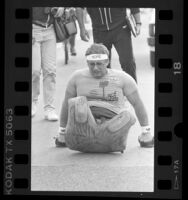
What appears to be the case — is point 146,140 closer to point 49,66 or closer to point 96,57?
point 96,57

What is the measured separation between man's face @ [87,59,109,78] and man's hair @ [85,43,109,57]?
0.24 feet

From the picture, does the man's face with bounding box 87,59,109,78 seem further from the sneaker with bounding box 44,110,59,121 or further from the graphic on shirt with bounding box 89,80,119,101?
the sneaker with bounding box 44,110,59,121

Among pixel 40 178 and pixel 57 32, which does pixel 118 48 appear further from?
pixel 40 178

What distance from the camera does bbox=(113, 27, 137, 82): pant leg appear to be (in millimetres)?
7836

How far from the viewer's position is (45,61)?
7.85 m

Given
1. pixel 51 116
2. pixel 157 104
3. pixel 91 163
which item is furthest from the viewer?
pixel 51 116

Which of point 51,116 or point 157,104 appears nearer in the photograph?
point 157,104

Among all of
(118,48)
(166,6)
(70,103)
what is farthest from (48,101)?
(166,6)

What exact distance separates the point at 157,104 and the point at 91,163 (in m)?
0.69

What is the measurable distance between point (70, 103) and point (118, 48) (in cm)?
57

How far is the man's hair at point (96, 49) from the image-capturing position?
307 inches

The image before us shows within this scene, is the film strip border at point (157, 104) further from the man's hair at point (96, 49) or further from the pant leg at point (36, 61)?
the man's hair at point (96, 49)

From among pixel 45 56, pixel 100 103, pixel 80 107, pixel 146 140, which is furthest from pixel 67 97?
pixel 146 140

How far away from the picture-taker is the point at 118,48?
309 inches
